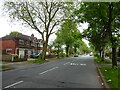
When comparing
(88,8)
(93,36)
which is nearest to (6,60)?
(93,36)

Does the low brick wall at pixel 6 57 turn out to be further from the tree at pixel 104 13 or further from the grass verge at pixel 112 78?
the grass verge at pixel 112 78

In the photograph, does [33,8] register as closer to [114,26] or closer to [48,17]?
[48,17]

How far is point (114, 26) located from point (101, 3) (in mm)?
9662

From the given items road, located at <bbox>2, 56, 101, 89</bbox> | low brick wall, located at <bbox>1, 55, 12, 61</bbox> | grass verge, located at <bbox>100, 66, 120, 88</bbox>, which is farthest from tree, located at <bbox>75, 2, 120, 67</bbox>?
low brick wall, located at <bbox>1, 55, 12, 61</bbox>


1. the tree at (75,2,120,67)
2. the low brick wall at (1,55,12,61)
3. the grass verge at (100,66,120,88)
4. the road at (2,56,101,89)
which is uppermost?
the tree at (75,2,120,67)

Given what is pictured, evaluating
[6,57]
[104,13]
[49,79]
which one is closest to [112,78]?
[49,79]

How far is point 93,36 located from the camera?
155 ft

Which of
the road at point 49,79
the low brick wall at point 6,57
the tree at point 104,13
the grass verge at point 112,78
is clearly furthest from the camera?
the low brick wall at point 6,57

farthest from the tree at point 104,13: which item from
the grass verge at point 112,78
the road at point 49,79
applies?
the grass verge at point 112,78

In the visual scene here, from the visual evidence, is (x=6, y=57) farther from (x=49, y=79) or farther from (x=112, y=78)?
(x=112, y=78)

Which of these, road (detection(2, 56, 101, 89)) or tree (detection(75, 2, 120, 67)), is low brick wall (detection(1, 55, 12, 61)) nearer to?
tree (detection(75, 2, 120, 67))

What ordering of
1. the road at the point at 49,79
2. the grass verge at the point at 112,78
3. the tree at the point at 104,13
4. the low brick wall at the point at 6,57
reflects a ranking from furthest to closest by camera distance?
the low brick wall at the point at 6,57
the tree at the point at 104,13
the road at the point at 49,79
the grass verge at the point at 112,78

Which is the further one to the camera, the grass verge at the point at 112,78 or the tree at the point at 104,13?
the tree at the point at 104,13

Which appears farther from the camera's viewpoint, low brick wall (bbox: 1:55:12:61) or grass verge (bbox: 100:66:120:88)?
low brick wall (bbox: 1:55:12:61)
